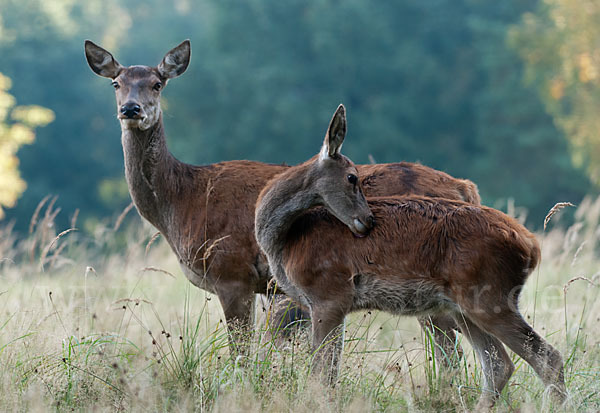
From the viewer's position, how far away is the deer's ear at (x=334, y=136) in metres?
5.30

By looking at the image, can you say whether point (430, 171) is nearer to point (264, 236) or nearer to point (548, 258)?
point (264, 236)

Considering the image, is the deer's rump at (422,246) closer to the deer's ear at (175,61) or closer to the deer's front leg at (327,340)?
the deer's front leg at (327,340)

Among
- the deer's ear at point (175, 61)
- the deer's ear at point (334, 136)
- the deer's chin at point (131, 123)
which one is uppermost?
the deer's ear at point (175, 61)

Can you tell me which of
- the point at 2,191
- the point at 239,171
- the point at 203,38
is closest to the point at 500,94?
the point at 203,38

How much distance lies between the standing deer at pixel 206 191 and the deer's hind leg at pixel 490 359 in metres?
0.52

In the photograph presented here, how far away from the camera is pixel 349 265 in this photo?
5.30 meters

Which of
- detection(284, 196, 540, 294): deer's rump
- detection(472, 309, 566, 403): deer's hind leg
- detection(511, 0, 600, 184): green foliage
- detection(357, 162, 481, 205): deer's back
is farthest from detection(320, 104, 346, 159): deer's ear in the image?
detection(511, 0, 600, 184): green foliage

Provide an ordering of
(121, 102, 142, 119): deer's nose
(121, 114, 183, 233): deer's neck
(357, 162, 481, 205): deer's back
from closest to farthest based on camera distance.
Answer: (357, 162, 481, 205): deer's back → (121, 102, 142, 119): deer's nose → (121, 114, 183, 233): deer's neck

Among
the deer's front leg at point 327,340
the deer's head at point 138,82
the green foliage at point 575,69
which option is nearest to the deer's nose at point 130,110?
the deer's head at point 138,82

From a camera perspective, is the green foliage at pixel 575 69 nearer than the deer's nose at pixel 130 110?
No

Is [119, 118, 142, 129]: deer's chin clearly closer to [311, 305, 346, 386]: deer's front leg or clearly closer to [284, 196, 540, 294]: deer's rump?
[284, 196, 540, 294]: deer's rump

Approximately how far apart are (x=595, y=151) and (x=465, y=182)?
51.6 ft

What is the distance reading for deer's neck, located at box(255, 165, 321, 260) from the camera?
5.57 m

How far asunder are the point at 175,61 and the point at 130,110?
956 mm
